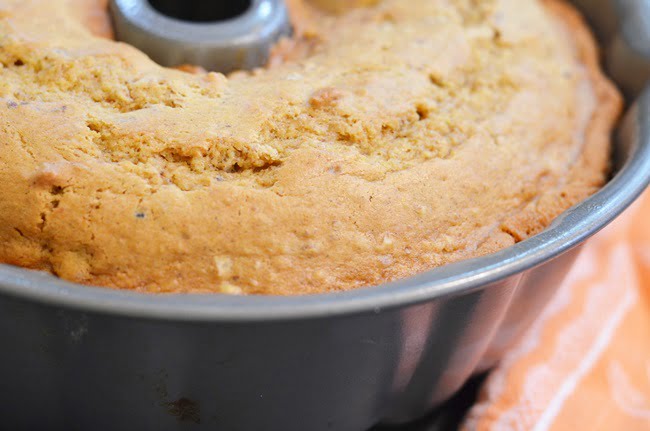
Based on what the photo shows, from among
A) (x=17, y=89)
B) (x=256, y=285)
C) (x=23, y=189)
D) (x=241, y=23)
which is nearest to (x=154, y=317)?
(x=256, y=285)

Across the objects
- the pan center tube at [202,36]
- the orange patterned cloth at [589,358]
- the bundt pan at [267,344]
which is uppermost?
the pan center tube at [202,36]

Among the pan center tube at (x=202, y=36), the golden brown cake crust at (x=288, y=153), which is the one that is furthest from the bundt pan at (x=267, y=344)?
the pan center tube at (x=202, y=36)

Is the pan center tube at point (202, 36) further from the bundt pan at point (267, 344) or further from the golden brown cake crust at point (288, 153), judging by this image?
the bundt pan at point (267, 344)

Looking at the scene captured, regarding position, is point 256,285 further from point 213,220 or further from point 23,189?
point 23,189

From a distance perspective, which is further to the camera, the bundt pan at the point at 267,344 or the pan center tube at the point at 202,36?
the pan center tube at the point at 202,36

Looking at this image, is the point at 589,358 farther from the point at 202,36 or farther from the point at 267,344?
the point at 202,36

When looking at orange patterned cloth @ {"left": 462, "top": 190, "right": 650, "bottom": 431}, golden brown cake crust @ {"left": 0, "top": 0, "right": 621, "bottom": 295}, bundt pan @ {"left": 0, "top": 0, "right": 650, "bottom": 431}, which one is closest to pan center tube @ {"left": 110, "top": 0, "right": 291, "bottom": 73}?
golden brown cake crust @ {"left": 0, "top": 0, "right": 621, "bottom": 295}

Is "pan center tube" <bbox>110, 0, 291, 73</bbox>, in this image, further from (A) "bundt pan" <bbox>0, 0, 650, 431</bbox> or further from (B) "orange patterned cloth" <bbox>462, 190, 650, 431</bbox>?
(B) "orange patterned cloth" <bbox>462, 190, 650, 431</bbox>

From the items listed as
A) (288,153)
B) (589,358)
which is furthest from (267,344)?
(589,358)
